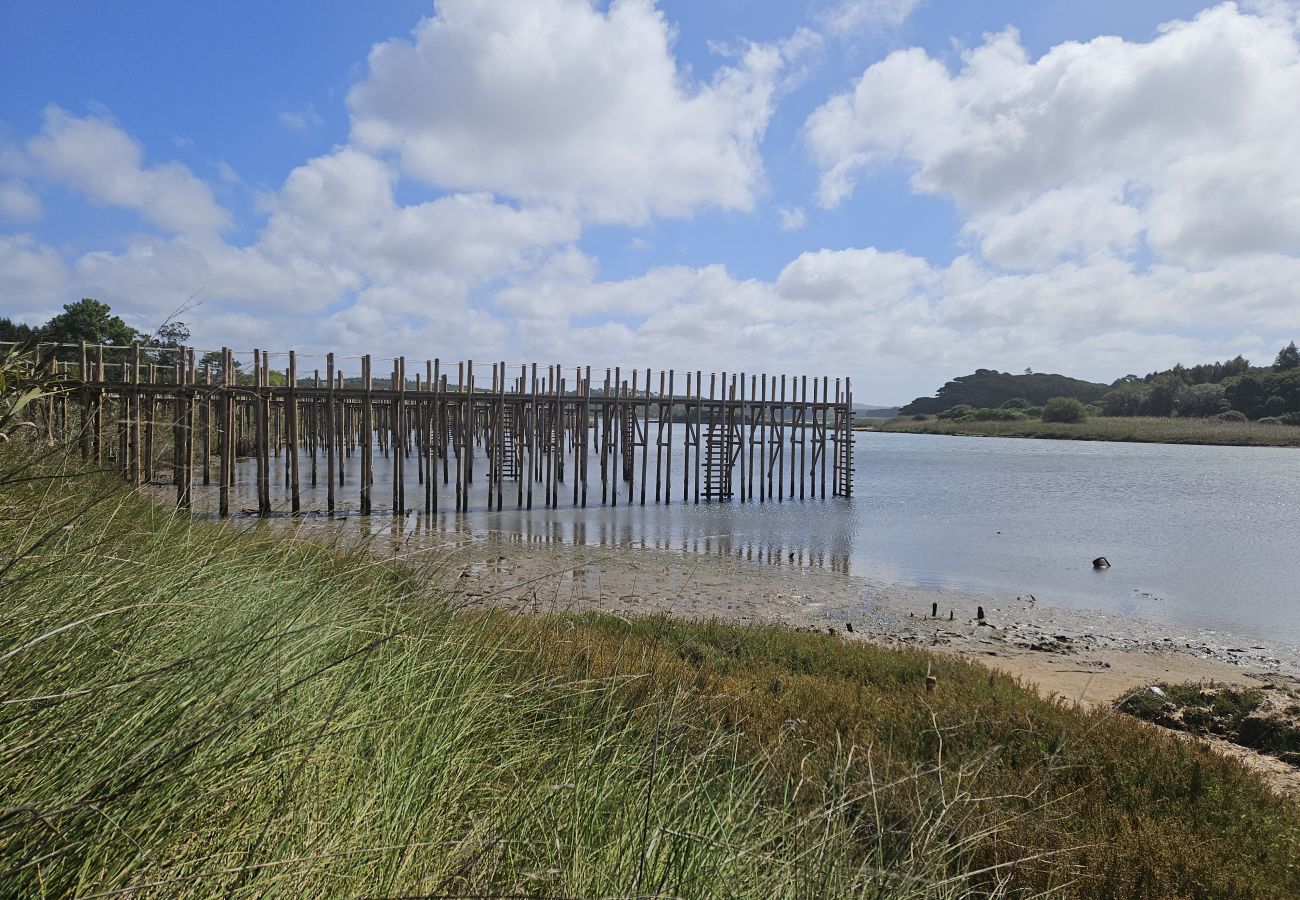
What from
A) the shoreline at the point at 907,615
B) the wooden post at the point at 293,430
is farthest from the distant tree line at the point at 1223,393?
the wooden post at the point at 293,430

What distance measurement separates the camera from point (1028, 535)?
2306cm

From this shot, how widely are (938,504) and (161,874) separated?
103 ft

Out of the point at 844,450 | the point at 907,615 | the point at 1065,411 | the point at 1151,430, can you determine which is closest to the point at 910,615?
the point at 907,615

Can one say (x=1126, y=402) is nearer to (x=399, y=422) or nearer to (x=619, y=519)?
(x=619, y=519)

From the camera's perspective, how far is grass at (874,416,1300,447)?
Result: 78062 mm

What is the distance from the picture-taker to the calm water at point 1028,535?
1557 centimetres

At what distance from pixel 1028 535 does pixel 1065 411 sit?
92.4 m

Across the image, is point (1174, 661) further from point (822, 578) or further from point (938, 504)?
point (938, 504)

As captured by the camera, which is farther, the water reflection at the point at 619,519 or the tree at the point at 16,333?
the water reflection at the point at 619,519

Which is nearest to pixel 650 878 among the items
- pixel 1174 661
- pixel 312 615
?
pixel 312 615

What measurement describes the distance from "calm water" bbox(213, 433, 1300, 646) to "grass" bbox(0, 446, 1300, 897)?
10663 millimetres

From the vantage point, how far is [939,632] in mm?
11500

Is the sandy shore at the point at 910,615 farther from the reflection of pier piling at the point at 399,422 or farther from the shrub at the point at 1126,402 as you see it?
the shrub at the point at 1126,402

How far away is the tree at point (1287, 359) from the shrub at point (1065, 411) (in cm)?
2225
